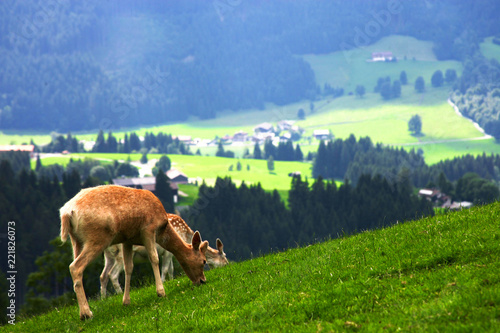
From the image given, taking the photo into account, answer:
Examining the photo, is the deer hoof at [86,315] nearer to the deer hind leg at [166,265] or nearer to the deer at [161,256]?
the deer at [161,256]

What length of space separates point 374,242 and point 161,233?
575 cm

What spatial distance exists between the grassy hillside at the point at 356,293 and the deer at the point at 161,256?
4000 millimetres

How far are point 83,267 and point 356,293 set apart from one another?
Answer: 6.26 metres

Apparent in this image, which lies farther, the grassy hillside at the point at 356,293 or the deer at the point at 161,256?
the deer at the point at 161,256

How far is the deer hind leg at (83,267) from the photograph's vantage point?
11.8 metres

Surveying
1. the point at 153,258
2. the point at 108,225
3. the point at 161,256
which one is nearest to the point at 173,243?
the point at 153,258

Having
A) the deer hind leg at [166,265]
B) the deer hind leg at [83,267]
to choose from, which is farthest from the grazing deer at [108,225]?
the deer hind leg at [166,265]

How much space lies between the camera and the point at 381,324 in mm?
7832

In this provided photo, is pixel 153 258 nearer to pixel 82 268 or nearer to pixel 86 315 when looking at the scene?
pixel 82 268

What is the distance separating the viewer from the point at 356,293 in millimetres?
9477

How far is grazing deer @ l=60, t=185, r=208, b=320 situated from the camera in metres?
12.0

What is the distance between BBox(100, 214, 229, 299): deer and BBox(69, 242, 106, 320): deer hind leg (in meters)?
3.95

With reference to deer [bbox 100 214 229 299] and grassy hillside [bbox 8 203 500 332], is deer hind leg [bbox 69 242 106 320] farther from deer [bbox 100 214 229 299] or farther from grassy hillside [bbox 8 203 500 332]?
deer [bbox 100 214 229 299]

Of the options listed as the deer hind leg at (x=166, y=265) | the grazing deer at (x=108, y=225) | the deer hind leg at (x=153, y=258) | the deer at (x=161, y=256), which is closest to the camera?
the grazing deer at (x=108, y=225)
